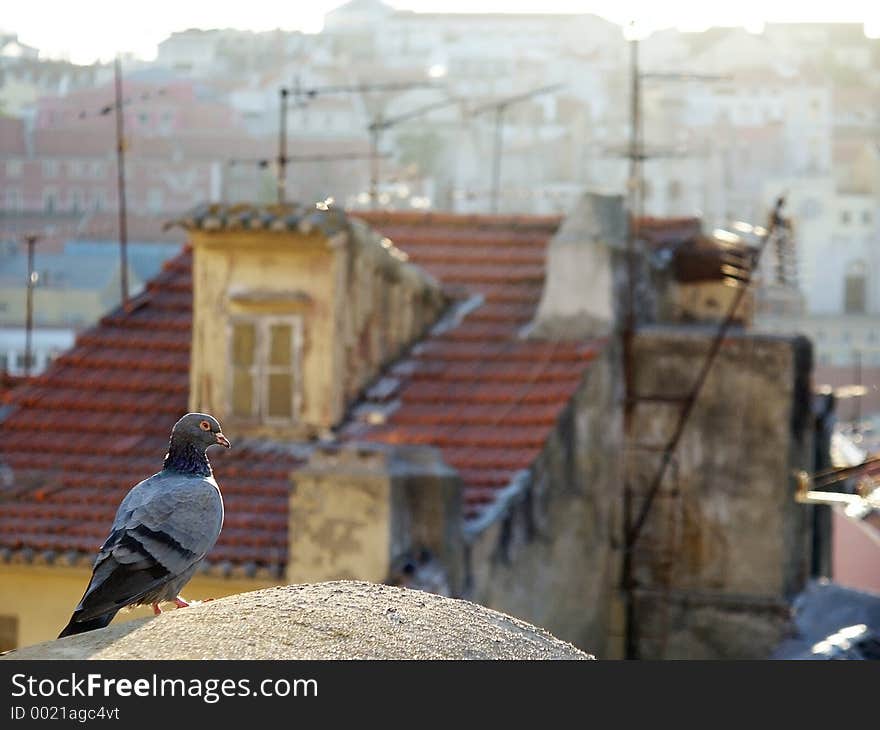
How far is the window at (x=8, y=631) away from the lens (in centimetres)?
1281

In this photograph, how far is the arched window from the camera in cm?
8525

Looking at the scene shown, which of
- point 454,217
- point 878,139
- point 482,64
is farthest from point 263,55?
point 454,217

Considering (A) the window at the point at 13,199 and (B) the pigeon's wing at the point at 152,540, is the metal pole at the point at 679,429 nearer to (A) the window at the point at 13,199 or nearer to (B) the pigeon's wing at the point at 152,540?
(B) the pigeon's wing at the point at 152,540

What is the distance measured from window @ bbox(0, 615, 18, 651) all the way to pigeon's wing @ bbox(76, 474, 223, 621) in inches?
296

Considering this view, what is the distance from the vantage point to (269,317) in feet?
45.9

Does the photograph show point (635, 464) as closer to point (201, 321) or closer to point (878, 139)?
point (201, 321)

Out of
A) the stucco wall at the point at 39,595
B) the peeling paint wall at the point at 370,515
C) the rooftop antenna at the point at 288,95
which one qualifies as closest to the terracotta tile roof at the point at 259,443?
the stucco wall at the point at 39,595

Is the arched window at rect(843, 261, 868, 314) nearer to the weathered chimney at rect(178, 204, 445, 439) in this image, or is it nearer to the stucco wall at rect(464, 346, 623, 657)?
the stucco wall at rect(464, 346, 623, 657)

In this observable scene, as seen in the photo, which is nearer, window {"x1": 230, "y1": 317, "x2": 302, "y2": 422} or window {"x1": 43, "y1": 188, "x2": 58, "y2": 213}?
window {"x1": 230, "y1": 317, "x2": 302, "y2": 422}

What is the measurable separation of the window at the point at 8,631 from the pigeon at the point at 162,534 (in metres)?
7.53

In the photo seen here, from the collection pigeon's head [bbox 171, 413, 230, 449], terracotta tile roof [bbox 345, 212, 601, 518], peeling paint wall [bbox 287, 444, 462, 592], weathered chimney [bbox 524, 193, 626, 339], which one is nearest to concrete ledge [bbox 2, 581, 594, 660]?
pigeon's head [bbox 171, 413, 230, 449]

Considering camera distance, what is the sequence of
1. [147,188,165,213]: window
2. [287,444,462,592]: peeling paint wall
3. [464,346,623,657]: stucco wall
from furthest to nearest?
[147,188,165,213]: window → [464,346,623,657]: stucco wall → [287,444,462,592]: peeling paint wall

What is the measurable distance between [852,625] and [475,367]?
3.06 metres

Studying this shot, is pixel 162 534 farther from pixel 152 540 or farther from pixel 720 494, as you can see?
pixel 720 494
